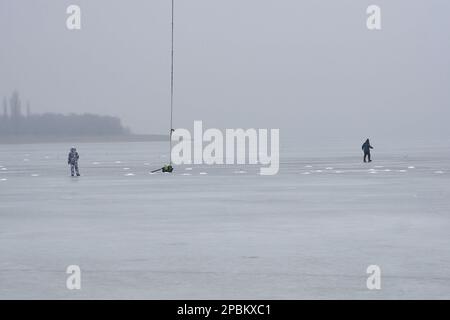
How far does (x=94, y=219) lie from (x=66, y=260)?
6.05 m

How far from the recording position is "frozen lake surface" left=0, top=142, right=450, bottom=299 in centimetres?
1023

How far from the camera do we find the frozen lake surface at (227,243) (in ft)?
33.6

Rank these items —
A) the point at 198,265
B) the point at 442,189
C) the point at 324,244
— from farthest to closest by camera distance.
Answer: the point at 442,189
the point at 324,244
the point at 198,265

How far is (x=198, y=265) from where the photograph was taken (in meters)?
11.9

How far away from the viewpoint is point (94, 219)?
18.5 m

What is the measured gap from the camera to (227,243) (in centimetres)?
1428
